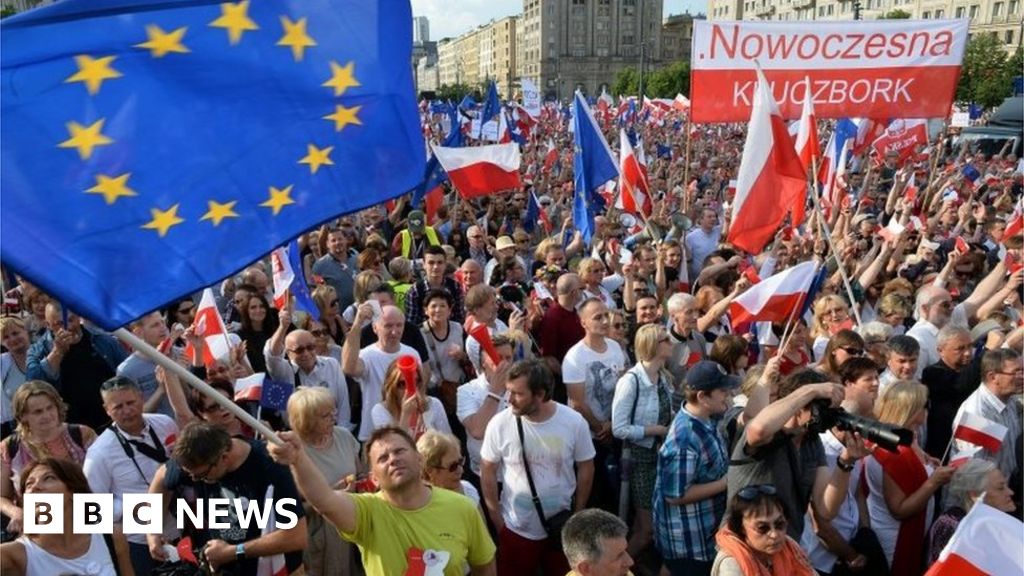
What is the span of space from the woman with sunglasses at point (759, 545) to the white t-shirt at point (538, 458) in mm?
1110

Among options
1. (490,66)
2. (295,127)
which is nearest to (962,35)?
(295,127)

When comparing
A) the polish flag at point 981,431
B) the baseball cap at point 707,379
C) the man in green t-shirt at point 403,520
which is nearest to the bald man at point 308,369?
the man in green t-shirt at point 403,520

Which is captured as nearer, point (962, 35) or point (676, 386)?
point (676, 386)

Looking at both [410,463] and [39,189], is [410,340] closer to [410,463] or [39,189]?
[410,463]

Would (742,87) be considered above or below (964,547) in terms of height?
above

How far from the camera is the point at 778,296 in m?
5.02

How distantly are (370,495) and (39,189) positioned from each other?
151 centimetres

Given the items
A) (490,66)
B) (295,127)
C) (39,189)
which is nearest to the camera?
(39,189)

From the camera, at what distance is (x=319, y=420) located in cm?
388

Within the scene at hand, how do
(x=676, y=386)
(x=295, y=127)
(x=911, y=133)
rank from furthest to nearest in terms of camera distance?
(x=911, y=133) < (x=676, y=386) < (x=295, y=127)

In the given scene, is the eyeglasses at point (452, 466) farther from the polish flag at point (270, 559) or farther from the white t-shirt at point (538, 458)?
the polish flag at point (270, 559)

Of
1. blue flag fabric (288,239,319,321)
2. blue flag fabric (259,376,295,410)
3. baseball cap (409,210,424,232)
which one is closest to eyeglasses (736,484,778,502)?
blue flag fabric (259,376,295,410)

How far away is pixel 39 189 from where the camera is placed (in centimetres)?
241

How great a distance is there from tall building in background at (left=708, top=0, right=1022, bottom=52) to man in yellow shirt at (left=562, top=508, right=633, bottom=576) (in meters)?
64.9
